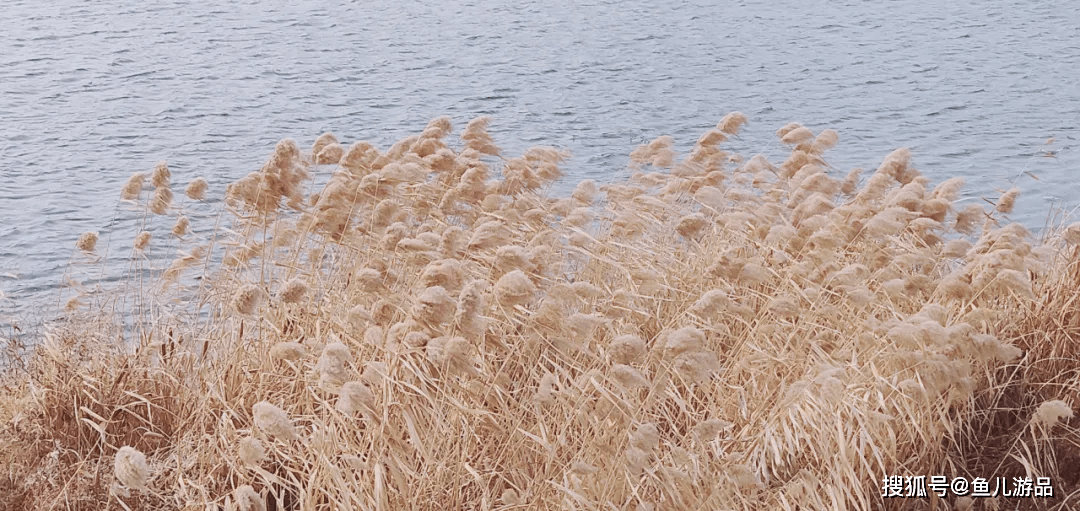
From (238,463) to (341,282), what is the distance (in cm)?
88

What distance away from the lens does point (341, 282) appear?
3717 millimetres

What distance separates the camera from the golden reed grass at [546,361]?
2752mm

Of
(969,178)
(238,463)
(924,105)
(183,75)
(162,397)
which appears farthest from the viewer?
(183,75)

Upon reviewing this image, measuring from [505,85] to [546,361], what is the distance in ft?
19.5

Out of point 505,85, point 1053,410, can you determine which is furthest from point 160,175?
point 505,85

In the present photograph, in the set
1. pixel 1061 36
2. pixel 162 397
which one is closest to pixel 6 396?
pixel 162 397

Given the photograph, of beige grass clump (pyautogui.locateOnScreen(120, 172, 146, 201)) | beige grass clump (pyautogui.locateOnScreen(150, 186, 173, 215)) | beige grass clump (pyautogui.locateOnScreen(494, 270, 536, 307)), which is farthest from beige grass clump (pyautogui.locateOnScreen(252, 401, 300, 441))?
beige grass clump (pyautogui.locateOnScreen(120, 172, 146, 201))

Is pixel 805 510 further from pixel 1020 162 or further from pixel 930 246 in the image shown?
pixel 1020 162

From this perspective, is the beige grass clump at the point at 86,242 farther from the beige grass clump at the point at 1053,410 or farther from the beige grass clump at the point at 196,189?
the beige grass clump at the point at 1053,410

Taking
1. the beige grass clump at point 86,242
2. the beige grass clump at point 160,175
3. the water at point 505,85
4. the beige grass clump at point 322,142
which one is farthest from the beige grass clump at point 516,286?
the water at point 505,85

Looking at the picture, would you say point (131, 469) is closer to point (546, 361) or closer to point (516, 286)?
point (516, 286)

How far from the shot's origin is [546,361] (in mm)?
3475

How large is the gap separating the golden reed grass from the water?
1.76m

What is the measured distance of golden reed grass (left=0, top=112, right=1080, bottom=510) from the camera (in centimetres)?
275
